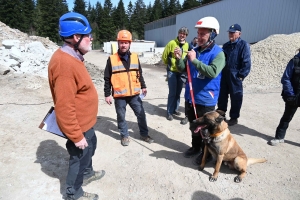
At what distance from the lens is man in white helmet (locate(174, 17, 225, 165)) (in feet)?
9.59

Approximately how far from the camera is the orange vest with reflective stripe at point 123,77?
153 inches

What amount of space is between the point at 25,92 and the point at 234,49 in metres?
7.04

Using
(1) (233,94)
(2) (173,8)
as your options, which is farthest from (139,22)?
(1) (233,94)

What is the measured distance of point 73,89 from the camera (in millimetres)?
2104

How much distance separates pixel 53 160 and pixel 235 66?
4.32m

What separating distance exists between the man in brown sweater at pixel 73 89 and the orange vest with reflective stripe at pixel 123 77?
1.45m

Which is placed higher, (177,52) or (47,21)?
(47,21)

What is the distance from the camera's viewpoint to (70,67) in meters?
2.07

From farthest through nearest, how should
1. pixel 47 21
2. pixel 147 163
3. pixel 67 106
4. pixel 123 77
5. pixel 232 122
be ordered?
1. pixel 47 21
2. pixel 232 122
3. pixel 123 77
4. pixel 147 163
5. pixel 67 106

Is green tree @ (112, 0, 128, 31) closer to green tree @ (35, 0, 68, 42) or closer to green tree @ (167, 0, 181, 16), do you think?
green tree @ (167, 0, 181, 16)

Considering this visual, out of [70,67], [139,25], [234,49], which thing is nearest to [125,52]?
[70,67]

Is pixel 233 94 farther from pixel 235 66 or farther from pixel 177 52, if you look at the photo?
pixel 177 52

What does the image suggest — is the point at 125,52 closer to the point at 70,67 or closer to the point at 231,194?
the point at 70,67

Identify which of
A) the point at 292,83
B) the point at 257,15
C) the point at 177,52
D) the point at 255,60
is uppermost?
the point at 257,15
